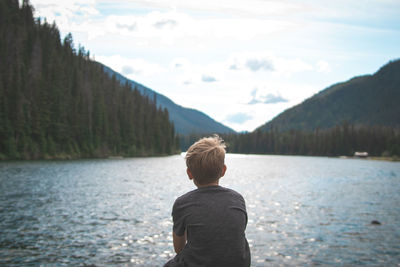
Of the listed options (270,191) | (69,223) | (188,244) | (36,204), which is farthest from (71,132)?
(188,244)

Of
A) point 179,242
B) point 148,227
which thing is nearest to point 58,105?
point 148,227

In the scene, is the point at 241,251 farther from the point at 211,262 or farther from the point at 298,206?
the point at 298,206

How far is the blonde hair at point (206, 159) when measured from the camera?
4379 mm

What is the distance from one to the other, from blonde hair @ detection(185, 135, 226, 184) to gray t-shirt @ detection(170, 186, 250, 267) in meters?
0.17

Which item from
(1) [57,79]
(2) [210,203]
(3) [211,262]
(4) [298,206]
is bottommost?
(4) [298,206]

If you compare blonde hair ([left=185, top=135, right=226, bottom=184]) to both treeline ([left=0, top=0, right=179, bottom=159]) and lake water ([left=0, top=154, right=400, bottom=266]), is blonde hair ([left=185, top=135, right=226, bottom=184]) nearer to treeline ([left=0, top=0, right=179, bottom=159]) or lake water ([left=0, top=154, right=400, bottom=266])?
lake water ([left=0, top=154, right=400, bottom=266])

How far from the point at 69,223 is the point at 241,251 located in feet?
71.3

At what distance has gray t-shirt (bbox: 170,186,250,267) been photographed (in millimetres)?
4410

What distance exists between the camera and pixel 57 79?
11238 cm

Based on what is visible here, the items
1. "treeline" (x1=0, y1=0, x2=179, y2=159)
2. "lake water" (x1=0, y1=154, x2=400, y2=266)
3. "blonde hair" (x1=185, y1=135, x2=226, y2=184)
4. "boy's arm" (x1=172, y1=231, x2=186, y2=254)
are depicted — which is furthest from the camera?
"treeline" (x1=0, y1=0, x2=179, y2=159)

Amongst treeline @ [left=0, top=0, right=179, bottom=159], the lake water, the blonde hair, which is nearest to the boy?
the blonde hair

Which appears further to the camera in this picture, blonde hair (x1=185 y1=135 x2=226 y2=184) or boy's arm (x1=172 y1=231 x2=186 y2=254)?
boy's arm (x1=172 y1=231 x2=186 y2=254)

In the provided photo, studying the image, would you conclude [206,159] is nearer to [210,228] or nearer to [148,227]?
[210,228]

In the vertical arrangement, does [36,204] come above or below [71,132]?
below
